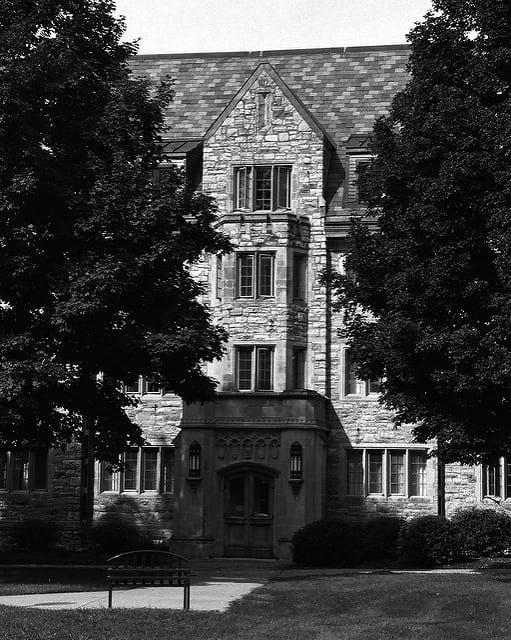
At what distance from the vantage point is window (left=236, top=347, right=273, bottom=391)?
126ft

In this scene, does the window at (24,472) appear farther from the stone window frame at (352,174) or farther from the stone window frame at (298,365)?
the stone window frame at (352,174)

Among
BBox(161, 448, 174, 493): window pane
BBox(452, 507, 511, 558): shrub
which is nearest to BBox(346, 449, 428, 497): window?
BBox(452, 507, 511, 558): shrub

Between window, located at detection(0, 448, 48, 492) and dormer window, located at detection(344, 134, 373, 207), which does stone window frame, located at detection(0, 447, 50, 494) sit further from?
dormer window, located at detection(344, 134, 373, 207)

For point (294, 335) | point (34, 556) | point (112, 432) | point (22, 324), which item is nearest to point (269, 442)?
point (294, 335)

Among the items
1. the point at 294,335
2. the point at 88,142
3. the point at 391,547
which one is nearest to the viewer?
the point at 88,142

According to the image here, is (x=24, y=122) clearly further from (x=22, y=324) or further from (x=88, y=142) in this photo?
(x=22, y=324)

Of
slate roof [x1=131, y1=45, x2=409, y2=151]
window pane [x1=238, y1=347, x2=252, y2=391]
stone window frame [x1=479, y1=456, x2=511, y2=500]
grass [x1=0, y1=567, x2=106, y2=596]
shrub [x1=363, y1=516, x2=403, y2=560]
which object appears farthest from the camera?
slate roof [x1=131, y1=45, x2=409, y2=151]

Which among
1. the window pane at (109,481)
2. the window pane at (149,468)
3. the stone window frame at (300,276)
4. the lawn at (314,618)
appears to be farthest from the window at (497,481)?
the lawn at (314,618)

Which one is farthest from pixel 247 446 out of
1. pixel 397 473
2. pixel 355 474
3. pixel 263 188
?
pixel 263 188

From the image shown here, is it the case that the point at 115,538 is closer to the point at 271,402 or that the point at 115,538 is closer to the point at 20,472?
the point at 20,472

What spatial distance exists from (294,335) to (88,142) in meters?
13.3

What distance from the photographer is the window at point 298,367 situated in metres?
38.9

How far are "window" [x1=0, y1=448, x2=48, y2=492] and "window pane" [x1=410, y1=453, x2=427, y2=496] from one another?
12.0 m

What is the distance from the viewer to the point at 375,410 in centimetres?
3900
